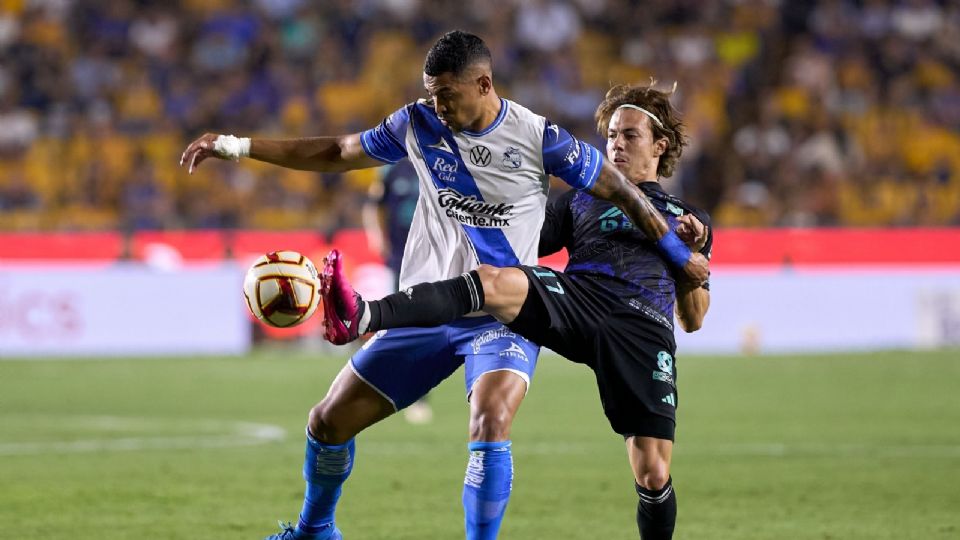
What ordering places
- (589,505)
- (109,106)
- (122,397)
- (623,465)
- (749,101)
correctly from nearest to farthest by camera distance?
1. (589,505)
2. (623,465)
3. (122,397)
4. (109,106)
5. (749,101)

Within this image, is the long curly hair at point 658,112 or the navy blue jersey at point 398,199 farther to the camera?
the navy blue jersey at point 398,199

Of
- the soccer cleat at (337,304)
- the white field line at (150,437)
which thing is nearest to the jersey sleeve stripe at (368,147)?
the soccer cleat at (337,304)

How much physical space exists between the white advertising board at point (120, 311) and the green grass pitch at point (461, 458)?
5.30 ft

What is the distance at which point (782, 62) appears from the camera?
25.2 metres

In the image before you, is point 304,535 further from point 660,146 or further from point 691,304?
point 660,146

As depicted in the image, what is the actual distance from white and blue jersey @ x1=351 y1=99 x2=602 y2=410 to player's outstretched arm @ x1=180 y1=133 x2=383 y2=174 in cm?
8

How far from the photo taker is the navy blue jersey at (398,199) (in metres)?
12.2

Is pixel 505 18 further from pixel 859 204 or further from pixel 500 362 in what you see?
pixel 500 362

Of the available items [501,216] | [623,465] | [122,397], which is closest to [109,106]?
[122,397]

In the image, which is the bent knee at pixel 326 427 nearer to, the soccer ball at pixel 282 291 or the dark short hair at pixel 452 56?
the soccer ball at pixel 282 291

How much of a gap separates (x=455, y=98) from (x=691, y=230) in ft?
3.98

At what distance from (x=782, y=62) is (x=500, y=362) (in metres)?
20.0

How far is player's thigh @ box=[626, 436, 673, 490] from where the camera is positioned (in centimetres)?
609

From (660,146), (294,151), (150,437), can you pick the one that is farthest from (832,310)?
(294,151)
